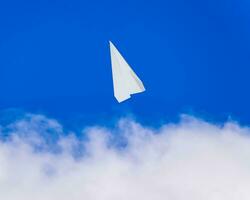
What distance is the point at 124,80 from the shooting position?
3194 cm

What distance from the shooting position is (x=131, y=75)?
3212 centimetres

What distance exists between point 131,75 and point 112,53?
1547mm

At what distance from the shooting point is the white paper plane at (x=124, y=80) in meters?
31.6

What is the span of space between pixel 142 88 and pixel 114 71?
1661mm

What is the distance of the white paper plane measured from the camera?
31.6m

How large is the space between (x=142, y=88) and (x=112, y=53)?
235 centimetres

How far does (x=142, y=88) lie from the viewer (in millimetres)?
32031

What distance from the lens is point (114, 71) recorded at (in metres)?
32.0

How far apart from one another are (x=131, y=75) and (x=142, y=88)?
0.87 metres

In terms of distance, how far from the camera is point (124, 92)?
104 ft

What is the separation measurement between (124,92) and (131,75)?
3.34 ft

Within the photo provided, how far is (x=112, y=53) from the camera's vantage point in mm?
31562

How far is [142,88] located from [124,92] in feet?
3.22
